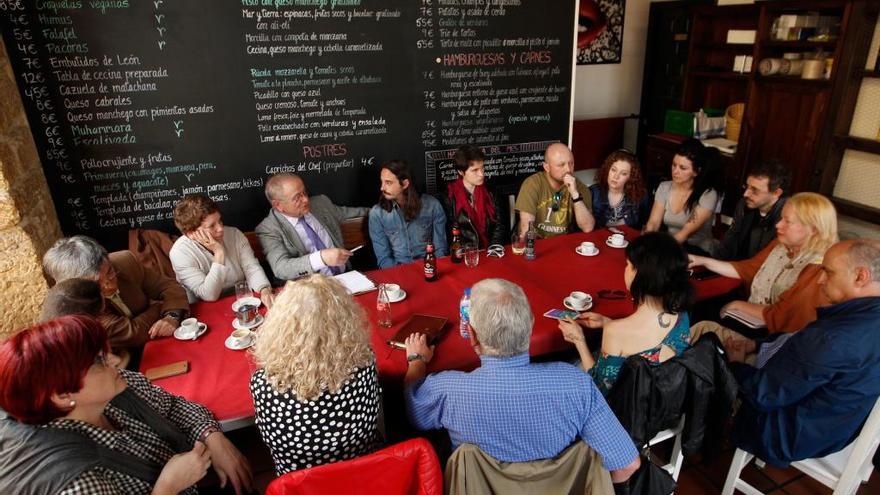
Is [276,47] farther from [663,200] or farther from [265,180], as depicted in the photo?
[663,200]

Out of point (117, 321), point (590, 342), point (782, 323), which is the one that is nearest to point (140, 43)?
point (117, 321)

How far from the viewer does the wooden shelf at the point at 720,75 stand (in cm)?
561

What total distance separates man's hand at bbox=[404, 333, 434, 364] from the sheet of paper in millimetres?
624

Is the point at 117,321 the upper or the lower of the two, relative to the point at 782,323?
upper

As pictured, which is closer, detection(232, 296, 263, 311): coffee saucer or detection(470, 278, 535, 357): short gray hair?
detection(470, 278, 535, 357): short gray hair

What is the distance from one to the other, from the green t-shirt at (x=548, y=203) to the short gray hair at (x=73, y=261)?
104 inches

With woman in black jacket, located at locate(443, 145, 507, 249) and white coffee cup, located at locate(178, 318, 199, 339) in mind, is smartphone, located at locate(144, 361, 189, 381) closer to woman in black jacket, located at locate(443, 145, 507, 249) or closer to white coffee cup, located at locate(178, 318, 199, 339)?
white coffee cup, located at locate(178, 318, 199, 339)

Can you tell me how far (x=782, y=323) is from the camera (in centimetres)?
258

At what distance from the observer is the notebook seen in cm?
228

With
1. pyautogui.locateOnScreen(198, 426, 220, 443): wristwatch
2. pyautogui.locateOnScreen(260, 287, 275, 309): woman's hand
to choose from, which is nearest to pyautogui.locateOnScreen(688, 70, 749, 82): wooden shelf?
pyautogui.locateOnScreen(260, 287, 275, 309): woman's hand

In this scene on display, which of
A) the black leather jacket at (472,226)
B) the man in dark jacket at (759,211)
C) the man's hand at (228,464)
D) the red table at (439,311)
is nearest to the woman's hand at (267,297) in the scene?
the red table at (439,311)

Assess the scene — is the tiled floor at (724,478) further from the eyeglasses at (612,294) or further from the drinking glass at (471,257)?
the drinking glass at (471,257)

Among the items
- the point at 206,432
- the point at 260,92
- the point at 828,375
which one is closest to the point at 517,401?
the point at 206,432

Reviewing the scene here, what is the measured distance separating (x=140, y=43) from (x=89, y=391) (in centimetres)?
253
